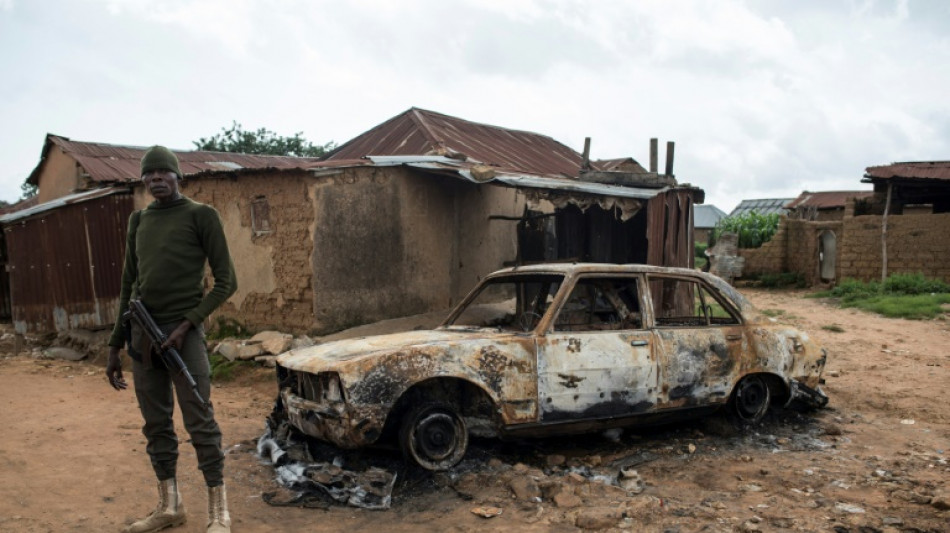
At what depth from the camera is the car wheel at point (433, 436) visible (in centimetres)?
427

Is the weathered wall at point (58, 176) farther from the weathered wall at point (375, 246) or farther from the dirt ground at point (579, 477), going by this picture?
the dirt ground at point (579, 477)

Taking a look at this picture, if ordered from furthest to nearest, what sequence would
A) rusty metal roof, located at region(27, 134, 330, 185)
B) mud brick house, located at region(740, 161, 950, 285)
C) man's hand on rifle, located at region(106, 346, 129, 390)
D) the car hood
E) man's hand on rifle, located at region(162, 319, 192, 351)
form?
1. mud brick house, located at region(740, 161, 950, 285)
2. rusty metal roof, located at region(27, 134, 330, 185)
3. the car hood
4. man's hand on rifle, located at region(106, 346, 129, 390)
5. man's hand on rifle, located at region(162, 319, 192, 351)

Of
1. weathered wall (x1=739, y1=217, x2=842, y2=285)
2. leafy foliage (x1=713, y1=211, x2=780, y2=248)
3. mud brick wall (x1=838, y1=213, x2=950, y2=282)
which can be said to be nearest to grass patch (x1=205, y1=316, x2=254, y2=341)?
mud brick wall (x1=838, y1=213, x2=950, y2=282)

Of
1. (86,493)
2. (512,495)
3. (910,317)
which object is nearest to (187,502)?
(86,493)

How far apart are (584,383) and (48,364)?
8.31m

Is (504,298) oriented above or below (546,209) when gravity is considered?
below

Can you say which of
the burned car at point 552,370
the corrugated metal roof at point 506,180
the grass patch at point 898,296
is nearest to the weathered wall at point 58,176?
the corrugated metal roof at point 506,180

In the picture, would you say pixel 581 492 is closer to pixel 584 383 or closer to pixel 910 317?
pixel 584 383

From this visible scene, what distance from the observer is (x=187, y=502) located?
409 cm

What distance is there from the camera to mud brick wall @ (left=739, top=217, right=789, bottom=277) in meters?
20.4

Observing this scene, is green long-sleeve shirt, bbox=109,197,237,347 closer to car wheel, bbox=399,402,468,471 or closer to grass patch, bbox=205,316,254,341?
car wheel, bbox=399,402,468,471

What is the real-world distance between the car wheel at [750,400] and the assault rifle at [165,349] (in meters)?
3.91

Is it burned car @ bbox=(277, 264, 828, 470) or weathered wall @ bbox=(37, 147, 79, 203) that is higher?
weathered wall @ bbox=(37, 147, 79, 203)

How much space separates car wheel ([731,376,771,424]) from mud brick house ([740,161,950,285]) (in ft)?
43.3
